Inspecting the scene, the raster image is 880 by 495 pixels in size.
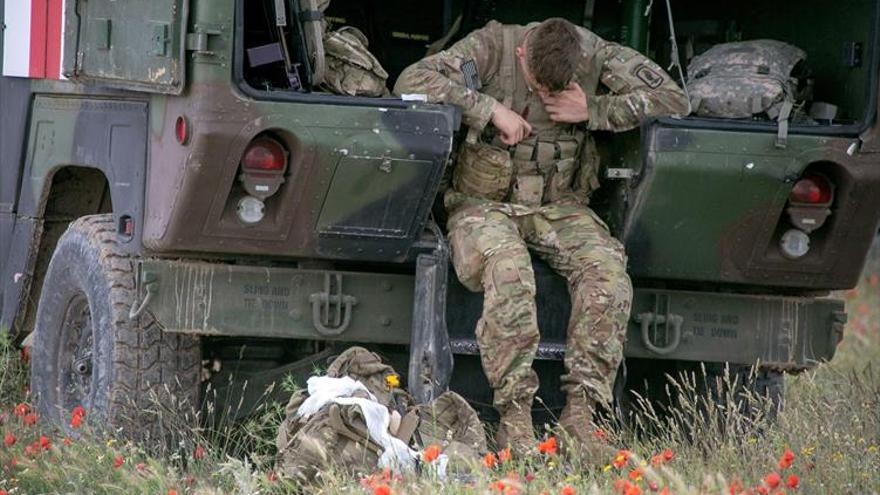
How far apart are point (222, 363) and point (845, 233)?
2296mm

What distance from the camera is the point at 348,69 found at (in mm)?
6461

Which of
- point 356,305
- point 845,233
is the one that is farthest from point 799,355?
point 356,305

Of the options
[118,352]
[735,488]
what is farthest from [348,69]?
[735,488]

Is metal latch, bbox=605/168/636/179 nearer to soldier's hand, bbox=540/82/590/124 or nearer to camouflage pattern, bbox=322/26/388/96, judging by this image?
soldier's hand, bbox=540/82/590/124

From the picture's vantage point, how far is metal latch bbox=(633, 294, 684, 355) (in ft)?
22.4

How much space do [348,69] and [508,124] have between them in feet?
1.93

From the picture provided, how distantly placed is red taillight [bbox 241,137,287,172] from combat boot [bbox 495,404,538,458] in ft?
3.65

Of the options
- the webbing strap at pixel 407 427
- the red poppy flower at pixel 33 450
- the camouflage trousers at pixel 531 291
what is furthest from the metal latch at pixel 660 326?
the red poppy flower at pixel 33 450

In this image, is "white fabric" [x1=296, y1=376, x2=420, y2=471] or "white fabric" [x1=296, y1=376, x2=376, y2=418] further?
"white fabric" [x1=296, y1=376, x2=376, y2=418]

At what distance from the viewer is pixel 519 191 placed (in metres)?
6.84

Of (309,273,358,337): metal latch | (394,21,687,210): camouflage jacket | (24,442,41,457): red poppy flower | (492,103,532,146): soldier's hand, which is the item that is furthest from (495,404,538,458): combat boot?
(24,442,41,457): red poppy flower

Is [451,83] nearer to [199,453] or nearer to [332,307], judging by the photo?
[332,307]

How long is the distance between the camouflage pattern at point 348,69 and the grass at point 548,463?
1091mm

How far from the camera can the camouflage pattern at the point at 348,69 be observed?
21.1 ft
